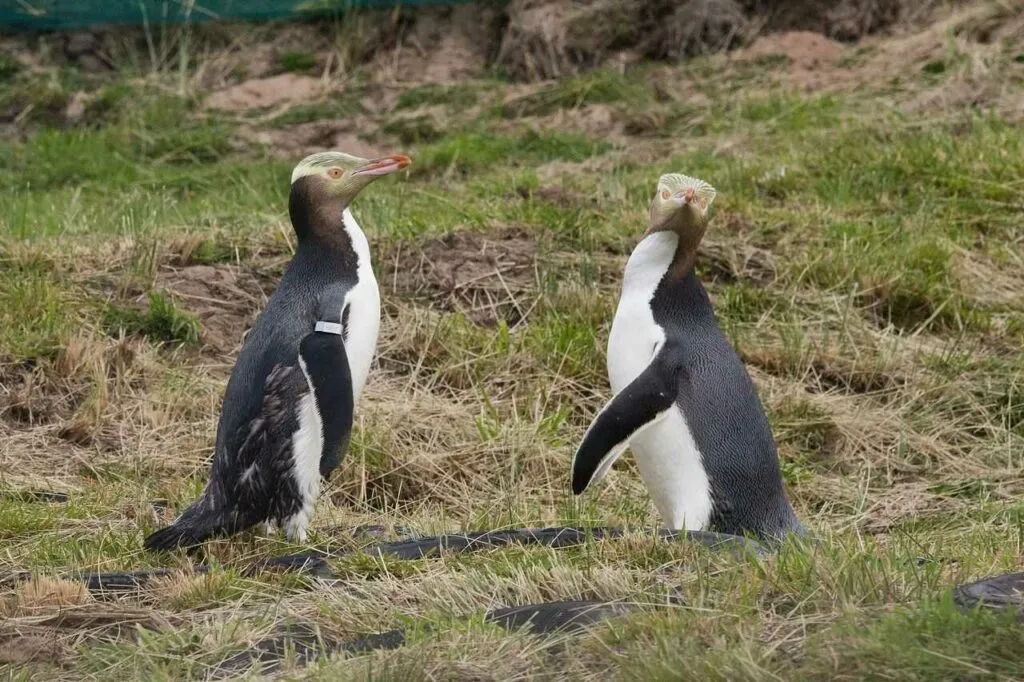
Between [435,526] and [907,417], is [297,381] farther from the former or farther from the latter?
[907,417]

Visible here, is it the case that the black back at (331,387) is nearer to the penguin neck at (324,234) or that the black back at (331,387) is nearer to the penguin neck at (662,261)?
the penguin neck at (324,234)

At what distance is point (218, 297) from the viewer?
21.4 feet

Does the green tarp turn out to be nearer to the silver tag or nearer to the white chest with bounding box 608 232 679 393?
the white chest with bounding box 608 232 679 393

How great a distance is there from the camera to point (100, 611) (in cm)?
356

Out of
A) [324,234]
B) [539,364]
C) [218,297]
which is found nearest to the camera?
[324,234]

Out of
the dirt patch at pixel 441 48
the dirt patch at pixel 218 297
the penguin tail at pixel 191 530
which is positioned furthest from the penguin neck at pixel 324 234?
the dirt patch at pixel 441 48

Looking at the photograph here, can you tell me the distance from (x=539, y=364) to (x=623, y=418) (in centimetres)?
190

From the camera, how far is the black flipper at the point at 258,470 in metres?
4.27

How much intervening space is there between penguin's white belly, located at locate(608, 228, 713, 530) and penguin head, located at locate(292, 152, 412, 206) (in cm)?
80

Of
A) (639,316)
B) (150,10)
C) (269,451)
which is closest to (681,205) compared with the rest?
(639,316)

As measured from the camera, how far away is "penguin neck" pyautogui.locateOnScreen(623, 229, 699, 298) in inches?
174

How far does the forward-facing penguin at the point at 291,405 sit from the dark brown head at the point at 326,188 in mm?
91

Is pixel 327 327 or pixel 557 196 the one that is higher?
pixel 327 327

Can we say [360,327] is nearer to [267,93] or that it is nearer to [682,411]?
[682,411]
